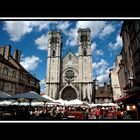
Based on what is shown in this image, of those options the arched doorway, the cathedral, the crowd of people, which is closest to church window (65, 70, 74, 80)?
the cathedral

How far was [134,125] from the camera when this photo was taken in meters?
3.91

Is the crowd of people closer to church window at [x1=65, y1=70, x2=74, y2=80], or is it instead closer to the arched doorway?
the arched doorway

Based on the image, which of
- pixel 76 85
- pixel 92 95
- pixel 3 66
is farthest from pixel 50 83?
pixel 3 66

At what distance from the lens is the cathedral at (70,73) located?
1542 inches

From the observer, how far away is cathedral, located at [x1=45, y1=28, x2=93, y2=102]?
39.2m

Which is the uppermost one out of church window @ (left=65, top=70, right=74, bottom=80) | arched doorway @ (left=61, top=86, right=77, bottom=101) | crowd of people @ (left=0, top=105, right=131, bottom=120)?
church window @ (left=65, top=70, right=74, bottom=80)

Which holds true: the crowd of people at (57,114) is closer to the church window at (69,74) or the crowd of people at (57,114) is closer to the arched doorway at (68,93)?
the arched doorway at (68,93)

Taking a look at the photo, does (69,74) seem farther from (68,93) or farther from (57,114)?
(57,114)

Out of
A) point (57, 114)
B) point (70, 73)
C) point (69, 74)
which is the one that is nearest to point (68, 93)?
point (69, 74)

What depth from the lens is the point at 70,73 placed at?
134ft
